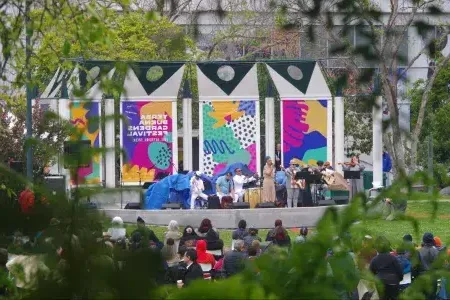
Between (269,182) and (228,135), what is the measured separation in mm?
2424

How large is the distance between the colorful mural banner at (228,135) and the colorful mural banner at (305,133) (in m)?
0.91

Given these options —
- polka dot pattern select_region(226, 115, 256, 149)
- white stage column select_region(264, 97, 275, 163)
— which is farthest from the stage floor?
white stage column select_region(264, 97, 275, 163)

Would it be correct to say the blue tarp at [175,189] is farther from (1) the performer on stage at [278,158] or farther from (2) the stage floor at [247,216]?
(1) the performer on stage at [278,158]

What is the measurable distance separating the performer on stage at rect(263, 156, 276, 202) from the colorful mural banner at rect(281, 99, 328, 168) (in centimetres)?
160

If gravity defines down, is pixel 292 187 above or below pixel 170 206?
above

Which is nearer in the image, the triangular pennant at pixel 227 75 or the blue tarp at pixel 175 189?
the blue tarp at pixel 175 189

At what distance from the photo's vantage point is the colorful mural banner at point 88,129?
1842 mm

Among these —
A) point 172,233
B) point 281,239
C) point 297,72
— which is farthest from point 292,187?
point 281,239

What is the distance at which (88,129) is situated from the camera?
6.50 feet

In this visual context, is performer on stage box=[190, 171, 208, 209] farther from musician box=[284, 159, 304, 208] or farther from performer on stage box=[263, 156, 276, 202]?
musician box=[284, 159, 304, 208]

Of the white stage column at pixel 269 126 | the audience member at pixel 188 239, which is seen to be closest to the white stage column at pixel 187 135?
the white stage column at pixel 269 126

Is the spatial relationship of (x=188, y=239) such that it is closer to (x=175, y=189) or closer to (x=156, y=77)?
(x=175, y=189)

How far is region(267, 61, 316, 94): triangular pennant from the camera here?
28.9m

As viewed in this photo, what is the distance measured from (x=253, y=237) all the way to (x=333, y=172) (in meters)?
11.6
